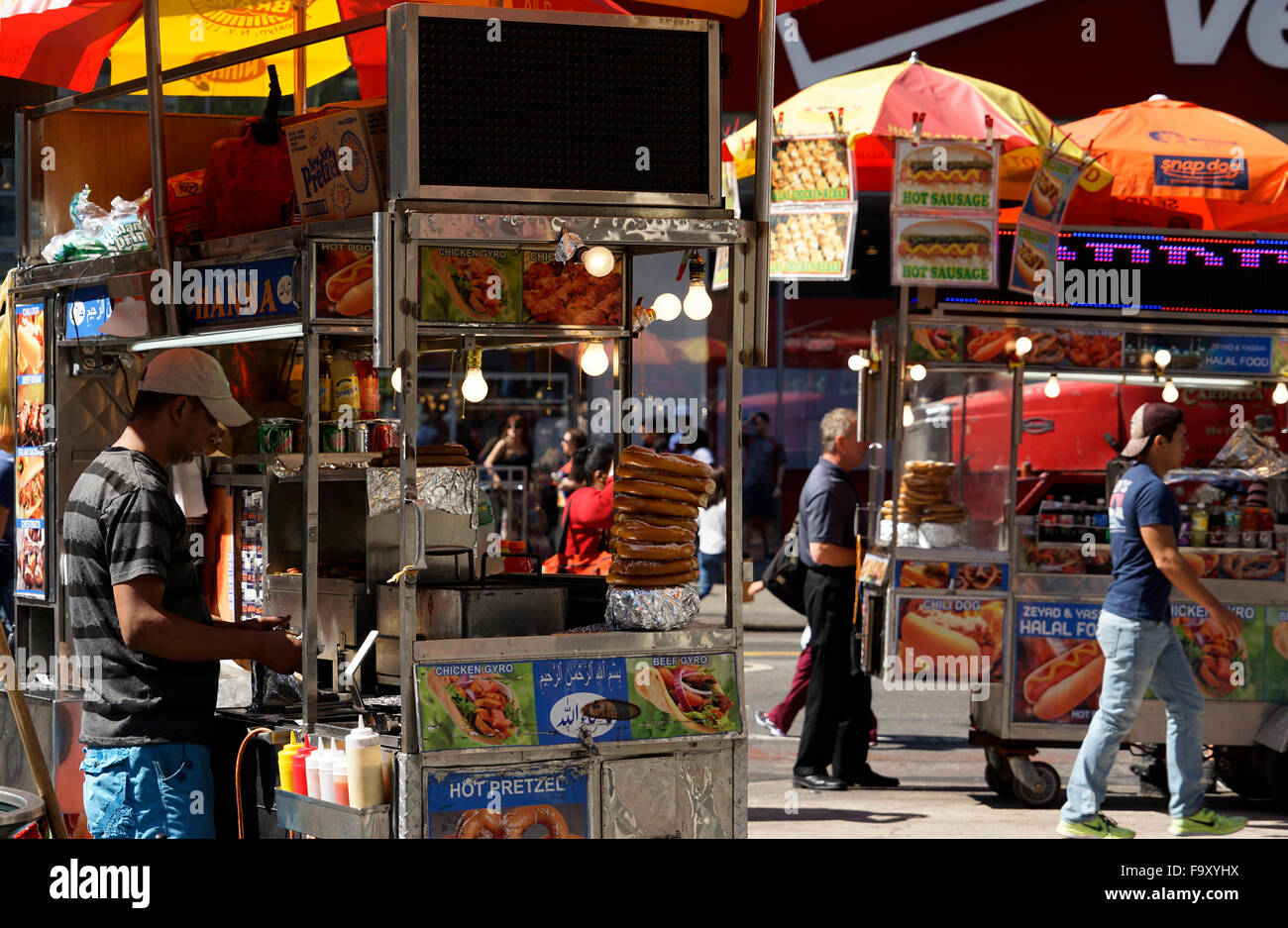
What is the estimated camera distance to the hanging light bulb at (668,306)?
15.8 feet

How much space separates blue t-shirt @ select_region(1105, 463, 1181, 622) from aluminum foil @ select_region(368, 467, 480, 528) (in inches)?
137

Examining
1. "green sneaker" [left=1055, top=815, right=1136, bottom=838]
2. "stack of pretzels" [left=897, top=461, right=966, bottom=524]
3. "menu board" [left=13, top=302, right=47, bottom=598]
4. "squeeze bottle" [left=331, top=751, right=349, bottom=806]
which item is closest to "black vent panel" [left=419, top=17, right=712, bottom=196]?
"squeeze bottle" [left=331, top=751, right=349, bottom=806]

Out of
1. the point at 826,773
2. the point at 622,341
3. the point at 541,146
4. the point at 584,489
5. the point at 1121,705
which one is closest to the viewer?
the point at 541,146

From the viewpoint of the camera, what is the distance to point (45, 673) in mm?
6102

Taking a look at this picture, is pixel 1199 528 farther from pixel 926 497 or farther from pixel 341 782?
pixel 341 782

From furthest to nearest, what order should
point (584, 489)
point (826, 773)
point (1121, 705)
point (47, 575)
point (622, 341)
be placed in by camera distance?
point (584, 489), point (826, 773), point (1121, 705), point (47, 575), point (622, 341)

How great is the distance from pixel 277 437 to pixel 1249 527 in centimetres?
538

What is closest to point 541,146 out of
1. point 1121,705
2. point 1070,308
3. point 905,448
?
point 1121,705

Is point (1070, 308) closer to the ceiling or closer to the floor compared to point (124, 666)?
closer to the ceiling

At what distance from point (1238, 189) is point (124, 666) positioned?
736 centimetres

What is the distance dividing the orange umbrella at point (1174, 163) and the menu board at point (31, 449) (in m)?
5.94

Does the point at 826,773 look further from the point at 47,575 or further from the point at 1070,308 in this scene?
the point at 47,575

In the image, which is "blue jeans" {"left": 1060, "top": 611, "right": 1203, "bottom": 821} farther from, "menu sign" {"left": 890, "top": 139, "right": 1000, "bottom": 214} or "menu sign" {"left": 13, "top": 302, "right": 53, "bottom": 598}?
"menu sign" {"left": 13, "top": 302, "right": 53, "bottom": 598}

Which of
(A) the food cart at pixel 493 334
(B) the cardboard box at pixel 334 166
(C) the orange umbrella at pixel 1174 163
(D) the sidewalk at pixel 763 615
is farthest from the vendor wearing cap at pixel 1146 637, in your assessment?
(D) the sidewalk at pixel 763 615
